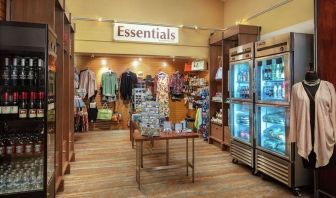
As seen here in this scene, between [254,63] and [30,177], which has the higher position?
[254,63]

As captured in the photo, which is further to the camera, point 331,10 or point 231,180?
point 231,180

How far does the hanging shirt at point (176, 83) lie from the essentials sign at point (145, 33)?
2.09 m

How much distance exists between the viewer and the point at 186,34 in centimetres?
672

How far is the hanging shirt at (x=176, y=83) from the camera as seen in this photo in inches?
334

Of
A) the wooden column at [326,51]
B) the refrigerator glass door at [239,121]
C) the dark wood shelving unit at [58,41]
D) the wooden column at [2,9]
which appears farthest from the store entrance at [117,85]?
the wooden column at [2,9]

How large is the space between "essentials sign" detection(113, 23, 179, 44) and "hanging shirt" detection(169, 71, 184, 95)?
209 cm

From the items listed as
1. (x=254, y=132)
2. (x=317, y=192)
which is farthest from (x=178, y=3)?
(x=317, y=192)

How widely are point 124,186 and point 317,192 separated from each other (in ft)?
8.76

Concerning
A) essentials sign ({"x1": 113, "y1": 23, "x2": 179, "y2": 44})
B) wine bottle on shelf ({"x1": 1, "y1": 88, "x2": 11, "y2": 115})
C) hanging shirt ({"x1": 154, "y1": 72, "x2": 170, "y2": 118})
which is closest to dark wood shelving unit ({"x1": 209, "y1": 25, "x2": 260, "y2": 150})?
essentials sign ({"x1": 113, "y1": 23, "x2": 179, "y2": 44})

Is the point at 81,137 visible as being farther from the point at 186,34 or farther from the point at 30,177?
the point at 30,177

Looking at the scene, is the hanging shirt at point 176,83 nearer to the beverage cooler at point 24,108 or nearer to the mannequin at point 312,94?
the mannequin at point 312,94

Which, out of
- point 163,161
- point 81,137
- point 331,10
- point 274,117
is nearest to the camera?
point 331,10

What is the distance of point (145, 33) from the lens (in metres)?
6.27

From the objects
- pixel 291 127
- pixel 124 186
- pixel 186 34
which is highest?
pixel 186 34
